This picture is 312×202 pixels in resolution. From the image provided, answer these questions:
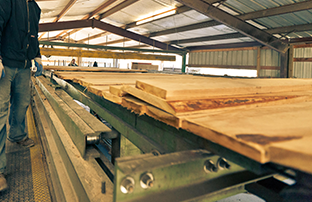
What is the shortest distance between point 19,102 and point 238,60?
9.92 metres

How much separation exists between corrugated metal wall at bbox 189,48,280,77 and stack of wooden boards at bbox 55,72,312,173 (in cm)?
906

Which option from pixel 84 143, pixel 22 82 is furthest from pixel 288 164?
pixel 22 82

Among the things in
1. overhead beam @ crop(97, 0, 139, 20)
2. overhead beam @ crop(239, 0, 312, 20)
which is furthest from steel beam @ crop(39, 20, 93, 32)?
overhead beam @ crop(239, 0, 312, 20)

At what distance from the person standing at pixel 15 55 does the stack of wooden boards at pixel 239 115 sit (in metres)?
1.37

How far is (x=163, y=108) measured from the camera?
3.04ft

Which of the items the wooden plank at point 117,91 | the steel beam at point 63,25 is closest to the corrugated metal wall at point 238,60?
the steel beam at point 63,25

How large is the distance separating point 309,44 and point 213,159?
9.14 metres

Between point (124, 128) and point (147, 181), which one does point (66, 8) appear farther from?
point (147, 181)

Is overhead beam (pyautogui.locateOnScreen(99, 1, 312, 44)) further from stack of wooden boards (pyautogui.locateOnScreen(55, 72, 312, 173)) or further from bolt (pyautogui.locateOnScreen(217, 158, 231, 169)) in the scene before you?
bolt (pyautogui.locateOnScreen(217, 158, 231, 169))

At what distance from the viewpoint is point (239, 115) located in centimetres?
90

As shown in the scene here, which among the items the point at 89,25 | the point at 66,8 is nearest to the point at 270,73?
the point at 89,25

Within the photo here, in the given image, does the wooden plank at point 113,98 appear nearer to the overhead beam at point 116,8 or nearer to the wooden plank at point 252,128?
the wooden plank at point 252,128

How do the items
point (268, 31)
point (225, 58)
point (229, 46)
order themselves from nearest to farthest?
point (268, 31) → point (229, 46) → point (225, 58)

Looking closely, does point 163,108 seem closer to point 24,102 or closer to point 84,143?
point 84,143
